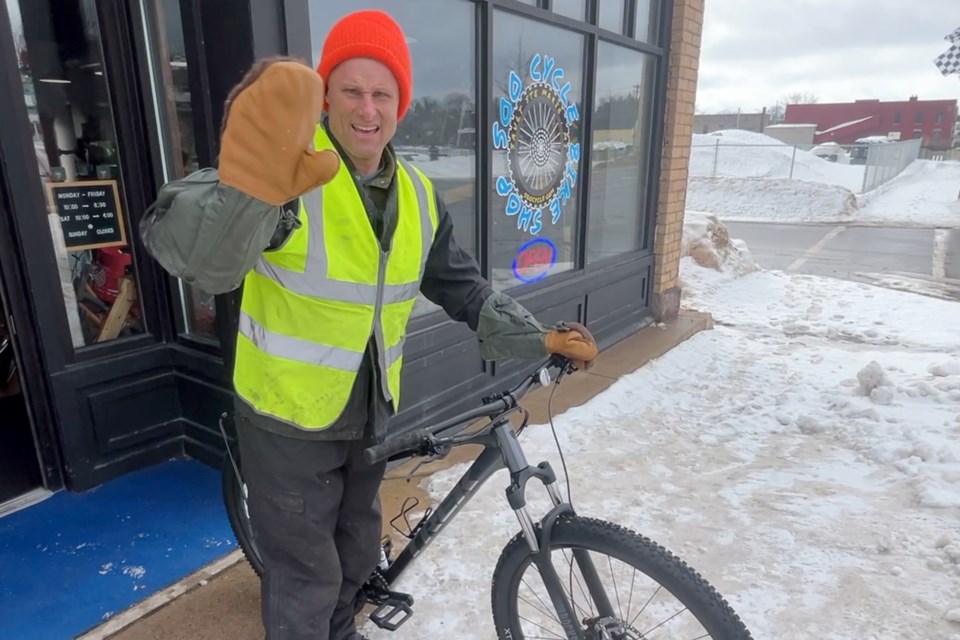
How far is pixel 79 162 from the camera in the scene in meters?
2.88

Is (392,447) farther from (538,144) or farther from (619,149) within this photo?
(619,149)

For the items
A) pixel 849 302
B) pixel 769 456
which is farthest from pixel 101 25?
pixel 849 302

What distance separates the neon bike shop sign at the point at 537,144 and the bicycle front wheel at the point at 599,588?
262 cm

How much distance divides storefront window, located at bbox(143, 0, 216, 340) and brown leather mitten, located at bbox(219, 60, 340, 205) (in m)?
1.90

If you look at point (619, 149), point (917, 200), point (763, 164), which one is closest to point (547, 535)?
point (619, 149)

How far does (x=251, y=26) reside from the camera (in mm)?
2398

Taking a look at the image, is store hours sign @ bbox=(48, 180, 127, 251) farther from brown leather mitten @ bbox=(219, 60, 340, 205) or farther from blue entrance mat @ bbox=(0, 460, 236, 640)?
brown leather mitten @ bbox=(219, 60, 340, 205)

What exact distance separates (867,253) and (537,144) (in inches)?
396

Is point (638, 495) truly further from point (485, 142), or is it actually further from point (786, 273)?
point (786, 273)

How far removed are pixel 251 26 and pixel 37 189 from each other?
3.74ft

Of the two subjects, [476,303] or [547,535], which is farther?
[476,303]

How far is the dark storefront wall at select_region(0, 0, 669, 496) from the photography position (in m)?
2.59

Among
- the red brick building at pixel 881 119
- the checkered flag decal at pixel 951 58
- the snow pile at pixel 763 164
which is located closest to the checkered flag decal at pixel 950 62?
the checkered flag decal at pixel 951 58

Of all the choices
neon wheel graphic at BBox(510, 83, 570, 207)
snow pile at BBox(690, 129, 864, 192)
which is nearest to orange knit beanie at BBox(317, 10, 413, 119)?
neon wheel graphic at BBox(510, 83, 570, 207)
